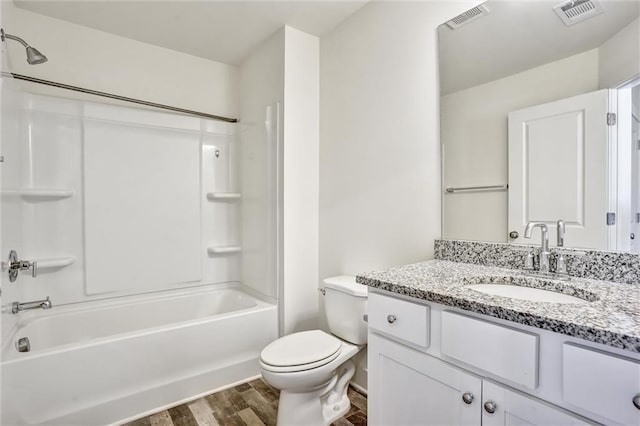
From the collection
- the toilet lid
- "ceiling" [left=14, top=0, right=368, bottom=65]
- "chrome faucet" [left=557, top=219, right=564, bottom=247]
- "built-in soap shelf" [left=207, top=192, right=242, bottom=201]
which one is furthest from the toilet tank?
"ceiling" [left=14, top=0, right=368, bottom=65]

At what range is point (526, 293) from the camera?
113cm

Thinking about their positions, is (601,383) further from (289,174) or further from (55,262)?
(55,262)

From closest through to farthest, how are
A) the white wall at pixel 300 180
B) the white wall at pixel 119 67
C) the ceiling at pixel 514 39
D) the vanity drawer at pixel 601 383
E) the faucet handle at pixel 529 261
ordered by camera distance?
the vanity drawer at pixel 601 383 → the ceiling at pixel 514 39 → the faucet handle at pixel 529 261 → the white wall at pixel 119 67 → the white wall at pixel 300 180

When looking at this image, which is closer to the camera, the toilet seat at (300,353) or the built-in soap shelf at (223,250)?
the toilet seat at (300,353)

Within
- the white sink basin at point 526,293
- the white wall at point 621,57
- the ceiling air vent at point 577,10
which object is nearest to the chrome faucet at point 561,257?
the white sink basin at point 526,293

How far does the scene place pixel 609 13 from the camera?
111 cm

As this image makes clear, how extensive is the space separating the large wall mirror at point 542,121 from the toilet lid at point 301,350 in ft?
2.77

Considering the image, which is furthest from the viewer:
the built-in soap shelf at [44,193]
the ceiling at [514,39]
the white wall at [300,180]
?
the white wall at [300,180]

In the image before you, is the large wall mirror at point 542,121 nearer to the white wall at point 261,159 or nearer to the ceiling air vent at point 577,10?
the ceiling air vent at point 577,10

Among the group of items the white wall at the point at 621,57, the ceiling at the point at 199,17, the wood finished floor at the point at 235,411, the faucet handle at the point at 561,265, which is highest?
the ceiling at the point at 199,17

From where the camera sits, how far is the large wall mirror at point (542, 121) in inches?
42.4

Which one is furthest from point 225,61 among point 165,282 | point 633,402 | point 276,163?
point 633,402

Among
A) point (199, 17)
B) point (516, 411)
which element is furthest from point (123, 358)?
point (199, 17)

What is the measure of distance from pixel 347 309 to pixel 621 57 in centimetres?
155
